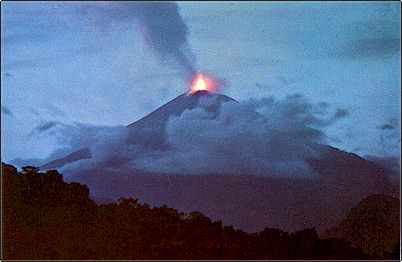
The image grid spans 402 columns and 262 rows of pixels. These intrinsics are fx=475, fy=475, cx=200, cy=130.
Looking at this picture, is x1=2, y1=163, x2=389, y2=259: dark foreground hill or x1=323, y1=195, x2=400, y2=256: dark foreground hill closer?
x1=2, y1=163, x2=389, y2=259: dark foreground hill

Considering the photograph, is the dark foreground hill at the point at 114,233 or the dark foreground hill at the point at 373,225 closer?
the dark foreground hill at the point at 114,233

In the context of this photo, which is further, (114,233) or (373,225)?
(373,225)

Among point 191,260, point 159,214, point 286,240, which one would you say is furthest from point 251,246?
point 159,214

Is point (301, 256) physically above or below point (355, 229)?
below

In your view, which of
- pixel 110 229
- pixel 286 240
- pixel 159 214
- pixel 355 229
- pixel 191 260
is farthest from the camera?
pixel 355 229

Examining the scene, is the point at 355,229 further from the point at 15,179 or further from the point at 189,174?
the point at 15,179

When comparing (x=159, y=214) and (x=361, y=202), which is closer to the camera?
(x=159, y=214)

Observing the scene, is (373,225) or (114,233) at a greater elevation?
(373,225)

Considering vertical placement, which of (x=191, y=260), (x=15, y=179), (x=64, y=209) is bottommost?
(x=191, y=260)
